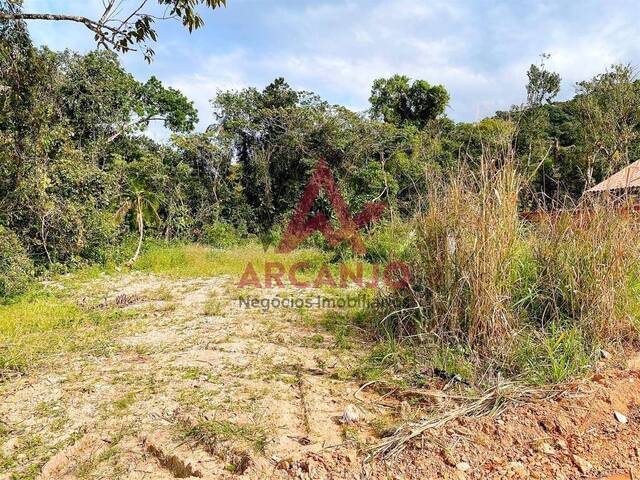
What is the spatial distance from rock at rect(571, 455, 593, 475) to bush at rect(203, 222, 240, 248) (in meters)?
9.95

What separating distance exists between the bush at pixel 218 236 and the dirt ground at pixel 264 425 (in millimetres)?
8024

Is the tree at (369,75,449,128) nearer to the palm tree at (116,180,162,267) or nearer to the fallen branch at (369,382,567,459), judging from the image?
the palm tree at (116,180,162,267)

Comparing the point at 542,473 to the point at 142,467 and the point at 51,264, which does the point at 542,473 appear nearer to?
the point at 142,467

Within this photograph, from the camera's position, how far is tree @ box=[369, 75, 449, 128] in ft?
47.6

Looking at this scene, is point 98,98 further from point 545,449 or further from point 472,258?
point 545,449

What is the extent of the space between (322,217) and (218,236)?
2.85 meters

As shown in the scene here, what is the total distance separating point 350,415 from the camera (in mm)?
2062

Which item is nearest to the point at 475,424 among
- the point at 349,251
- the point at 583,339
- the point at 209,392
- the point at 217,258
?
the point at 583,339

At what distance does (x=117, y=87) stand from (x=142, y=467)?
390 inches

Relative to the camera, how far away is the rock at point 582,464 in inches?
65.4

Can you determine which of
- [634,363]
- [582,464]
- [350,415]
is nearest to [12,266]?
[350,415]

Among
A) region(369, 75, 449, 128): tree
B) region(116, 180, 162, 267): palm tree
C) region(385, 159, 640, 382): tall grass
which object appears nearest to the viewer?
region(385, 159, 640, 382): tall grass

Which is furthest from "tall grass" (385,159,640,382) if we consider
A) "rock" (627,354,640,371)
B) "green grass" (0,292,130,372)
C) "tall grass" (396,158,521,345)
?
"green grass" (0,292,130,372)

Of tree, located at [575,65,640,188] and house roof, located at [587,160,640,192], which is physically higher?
tree, located at [575,65,640,188]
